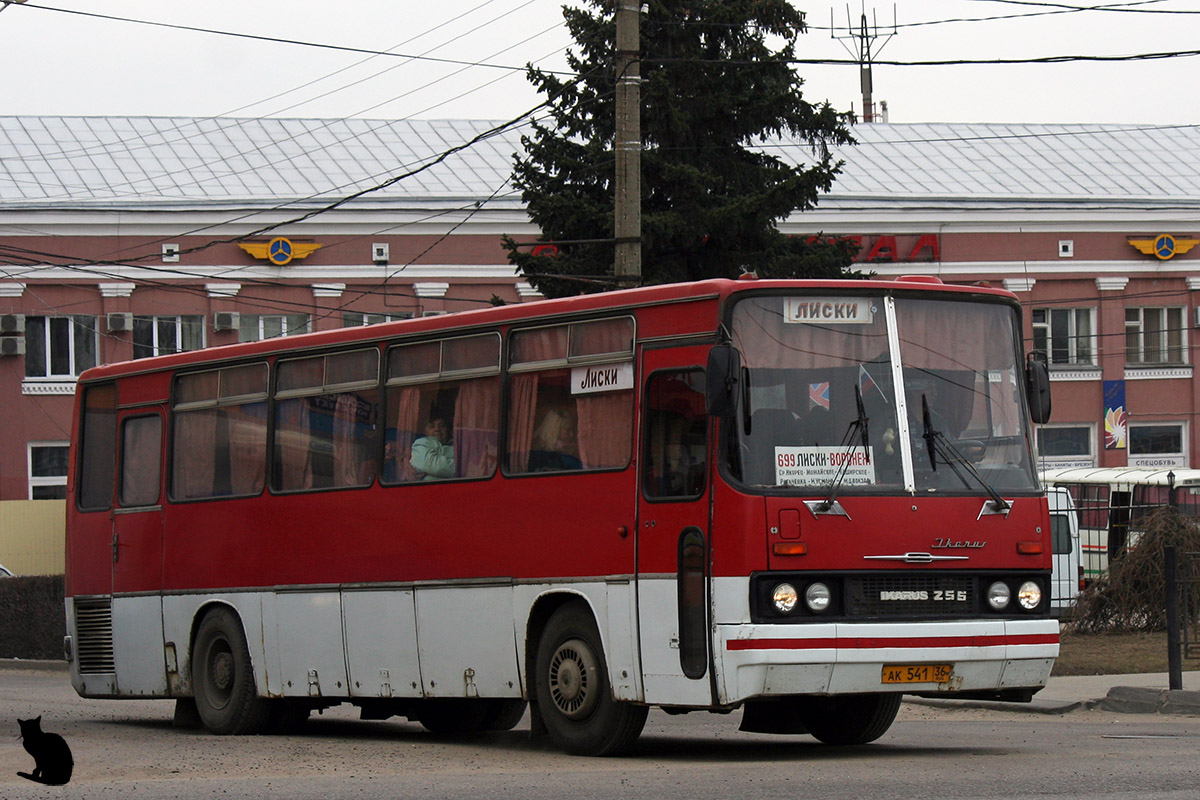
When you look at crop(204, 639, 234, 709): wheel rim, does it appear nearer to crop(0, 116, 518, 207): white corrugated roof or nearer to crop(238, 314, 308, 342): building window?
crop(238, 314, 308, 342): building window

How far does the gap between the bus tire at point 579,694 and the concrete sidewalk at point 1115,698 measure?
6245mm

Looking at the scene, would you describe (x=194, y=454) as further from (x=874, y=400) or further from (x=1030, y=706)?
(x=1030, y=706)

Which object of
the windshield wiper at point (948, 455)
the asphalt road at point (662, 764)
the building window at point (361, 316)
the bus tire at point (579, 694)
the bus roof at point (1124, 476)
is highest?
the building window at point (361, 316)

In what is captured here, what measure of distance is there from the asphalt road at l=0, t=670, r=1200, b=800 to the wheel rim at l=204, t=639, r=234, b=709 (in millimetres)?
465

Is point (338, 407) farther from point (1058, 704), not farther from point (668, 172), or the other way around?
point (668, 172)

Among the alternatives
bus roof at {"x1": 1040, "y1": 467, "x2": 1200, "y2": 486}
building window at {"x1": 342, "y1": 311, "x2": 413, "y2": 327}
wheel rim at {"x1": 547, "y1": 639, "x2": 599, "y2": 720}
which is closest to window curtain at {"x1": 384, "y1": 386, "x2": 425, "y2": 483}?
wheel rim at {"x1": 547, "y1": 639, "x2": 599, "y2": 720}

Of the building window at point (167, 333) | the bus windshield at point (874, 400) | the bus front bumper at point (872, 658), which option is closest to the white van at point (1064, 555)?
the bus windshield at point (874, 400)

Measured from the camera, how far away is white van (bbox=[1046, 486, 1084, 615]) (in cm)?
2597

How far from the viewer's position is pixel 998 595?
1141 cm

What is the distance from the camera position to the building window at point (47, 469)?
1757 inches

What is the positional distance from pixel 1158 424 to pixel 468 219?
19.5 metres

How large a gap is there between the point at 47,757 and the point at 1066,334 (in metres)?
41.4

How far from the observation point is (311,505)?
48.1 feet

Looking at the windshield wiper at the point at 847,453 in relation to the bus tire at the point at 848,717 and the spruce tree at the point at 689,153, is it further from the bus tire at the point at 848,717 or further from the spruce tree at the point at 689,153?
the spruce tree at the point at 689,153
